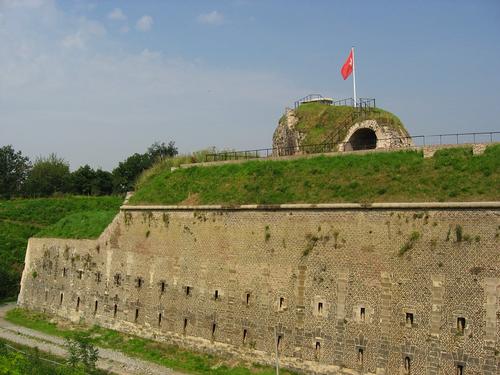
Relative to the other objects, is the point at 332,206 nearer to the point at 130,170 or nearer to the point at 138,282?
the point at 138,282

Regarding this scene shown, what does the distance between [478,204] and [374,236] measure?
3.89 metres

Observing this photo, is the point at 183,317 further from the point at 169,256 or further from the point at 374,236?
the point at 374,236

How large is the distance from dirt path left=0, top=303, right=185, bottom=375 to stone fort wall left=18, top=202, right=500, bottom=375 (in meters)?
2.19

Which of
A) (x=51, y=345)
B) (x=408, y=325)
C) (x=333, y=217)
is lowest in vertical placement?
(x=51, y=345)

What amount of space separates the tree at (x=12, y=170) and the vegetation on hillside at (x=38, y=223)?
105ft

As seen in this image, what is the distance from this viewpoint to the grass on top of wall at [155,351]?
78.1ft

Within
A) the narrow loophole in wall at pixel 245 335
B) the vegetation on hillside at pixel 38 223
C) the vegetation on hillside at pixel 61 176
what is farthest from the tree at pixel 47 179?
the narrow loophole in wall at pixel 245 335

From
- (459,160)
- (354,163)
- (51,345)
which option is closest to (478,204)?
(459,160)

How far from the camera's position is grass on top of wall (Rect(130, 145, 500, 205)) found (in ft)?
68.5

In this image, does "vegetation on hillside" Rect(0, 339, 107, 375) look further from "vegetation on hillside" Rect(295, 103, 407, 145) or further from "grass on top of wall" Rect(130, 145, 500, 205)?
"vegetation on hillside" Rect(295, 103, 407, 145)

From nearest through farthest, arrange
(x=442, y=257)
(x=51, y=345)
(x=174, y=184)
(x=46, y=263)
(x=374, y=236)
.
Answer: (x=442, y=257) < (x=374, y=236) < (x=51, y=345) < (x=174, y=184) < (x=46, y=263)

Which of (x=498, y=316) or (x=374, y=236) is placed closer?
(x=498, y=316)

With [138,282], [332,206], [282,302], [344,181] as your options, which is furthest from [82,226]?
[332,206]

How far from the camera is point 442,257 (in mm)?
19656
